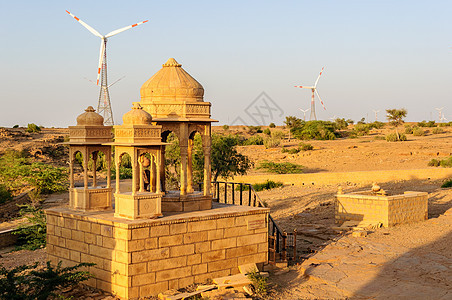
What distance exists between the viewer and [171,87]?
13.4 m

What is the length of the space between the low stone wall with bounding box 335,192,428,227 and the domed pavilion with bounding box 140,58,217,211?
22.4 feet

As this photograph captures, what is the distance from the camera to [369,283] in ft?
39.6

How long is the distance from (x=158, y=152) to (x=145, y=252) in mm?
2365

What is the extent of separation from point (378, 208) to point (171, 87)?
29.1 ft

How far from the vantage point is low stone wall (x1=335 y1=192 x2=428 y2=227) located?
1775 centimetres

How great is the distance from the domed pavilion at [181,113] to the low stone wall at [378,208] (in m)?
6.82

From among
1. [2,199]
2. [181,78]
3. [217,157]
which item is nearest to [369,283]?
[181,78]

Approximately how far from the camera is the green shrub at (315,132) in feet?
221

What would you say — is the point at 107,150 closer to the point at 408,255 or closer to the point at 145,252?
the point at 145,252

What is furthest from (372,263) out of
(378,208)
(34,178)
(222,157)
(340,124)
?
(340,124)

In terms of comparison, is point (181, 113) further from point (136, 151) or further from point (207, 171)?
point (136, 151)

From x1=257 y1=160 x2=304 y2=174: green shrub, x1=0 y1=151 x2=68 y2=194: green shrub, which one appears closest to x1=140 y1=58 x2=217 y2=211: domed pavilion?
x1=0 y1=151 x2=68 y2=194: green shrub

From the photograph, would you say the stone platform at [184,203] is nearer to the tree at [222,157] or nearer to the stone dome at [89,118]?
the stone dome at [89,118]

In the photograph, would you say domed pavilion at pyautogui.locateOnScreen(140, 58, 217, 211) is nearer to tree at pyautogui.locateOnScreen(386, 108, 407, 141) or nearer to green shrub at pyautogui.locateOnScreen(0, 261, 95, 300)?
green shrub at pyautogui.locateOnScreen(0, 261, 95, 300)
